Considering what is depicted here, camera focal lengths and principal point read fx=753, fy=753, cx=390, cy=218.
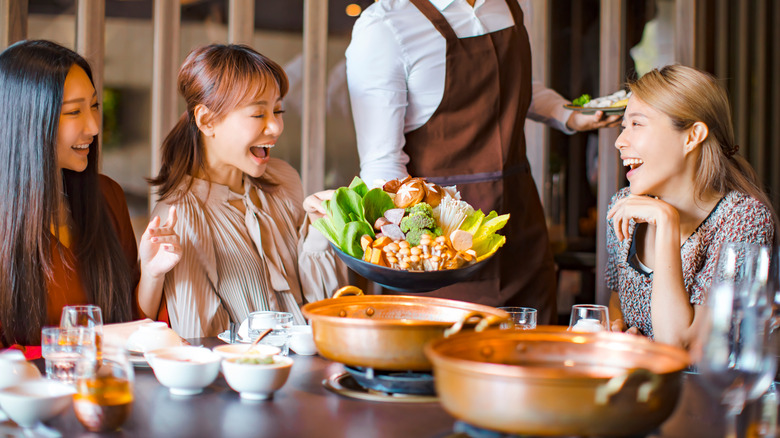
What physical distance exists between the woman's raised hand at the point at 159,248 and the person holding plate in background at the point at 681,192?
3.81ft

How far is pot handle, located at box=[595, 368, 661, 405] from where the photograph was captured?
833 millimetres

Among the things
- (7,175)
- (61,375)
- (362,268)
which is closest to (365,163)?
(362,268)

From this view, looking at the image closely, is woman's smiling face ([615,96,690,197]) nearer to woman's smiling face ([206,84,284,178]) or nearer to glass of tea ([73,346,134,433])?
woman's smiling face ([206,84,284,178])

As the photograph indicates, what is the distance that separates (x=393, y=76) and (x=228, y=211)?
0.64m

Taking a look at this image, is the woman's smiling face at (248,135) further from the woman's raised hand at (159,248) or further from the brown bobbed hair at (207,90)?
the woman's raised hand at (159,248)

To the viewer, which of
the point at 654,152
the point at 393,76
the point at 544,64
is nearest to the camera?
the point at 654,152

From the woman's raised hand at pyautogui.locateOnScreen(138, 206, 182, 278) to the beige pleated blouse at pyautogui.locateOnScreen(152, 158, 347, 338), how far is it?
109 millimetres

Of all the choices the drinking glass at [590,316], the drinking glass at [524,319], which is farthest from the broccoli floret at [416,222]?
the drinking glass at [590,316]

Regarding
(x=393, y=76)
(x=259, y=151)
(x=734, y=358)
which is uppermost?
(x=393, y=76)

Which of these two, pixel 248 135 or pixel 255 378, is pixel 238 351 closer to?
pixel 255 378

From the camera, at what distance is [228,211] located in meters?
2.21

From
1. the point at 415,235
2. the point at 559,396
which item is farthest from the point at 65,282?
the point at 559,396

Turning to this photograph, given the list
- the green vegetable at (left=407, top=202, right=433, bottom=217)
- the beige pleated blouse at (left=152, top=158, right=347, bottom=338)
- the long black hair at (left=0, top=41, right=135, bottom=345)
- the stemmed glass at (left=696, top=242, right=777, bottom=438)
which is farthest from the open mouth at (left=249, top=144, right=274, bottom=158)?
the stemmed glass at (left=696, top=242, right=777, bottom=438)

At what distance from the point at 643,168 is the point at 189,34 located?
170 centimetres
